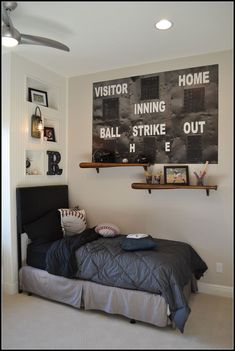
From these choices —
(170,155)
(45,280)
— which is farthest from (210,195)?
(45,280)

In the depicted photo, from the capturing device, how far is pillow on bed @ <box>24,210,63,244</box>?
10.2ft

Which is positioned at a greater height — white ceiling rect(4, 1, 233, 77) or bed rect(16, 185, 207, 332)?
white ceiling rect(4, 1, 233, 77)

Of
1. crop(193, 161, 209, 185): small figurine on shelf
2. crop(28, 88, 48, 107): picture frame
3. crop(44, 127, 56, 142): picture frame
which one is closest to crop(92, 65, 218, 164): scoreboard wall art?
crop(193, 161, 209, 185): small figurine on shelf

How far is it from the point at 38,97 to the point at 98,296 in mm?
2445

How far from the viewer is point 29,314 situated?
2586mm

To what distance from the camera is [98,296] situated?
102 inches

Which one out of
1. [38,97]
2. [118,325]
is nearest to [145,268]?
[118,325]

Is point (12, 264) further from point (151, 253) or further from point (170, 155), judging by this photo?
point (170, 155)

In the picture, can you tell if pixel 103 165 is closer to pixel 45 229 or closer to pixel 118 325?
pixel 45 229

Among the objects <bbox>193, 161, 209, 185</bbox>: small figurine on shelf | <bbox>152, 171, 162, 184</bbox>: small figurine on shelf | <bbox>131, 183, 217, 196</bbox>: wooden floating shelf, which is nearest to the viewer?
<bbox>131, 183, 217, 196</bbox>: wooden floating shelf

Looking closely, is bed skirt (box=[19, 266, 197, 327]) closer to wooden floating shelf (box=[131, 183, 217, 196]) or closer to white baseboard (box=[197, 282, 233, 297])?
white baseboard (box=[197, 282, 233, 297])

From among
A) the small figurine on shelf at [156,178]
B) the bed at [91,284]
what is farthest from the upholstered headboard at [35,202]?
the small figurine on shelf at [156,178]

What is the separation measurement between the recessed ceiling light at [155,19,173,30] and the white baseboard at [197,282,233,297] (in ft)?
8.68

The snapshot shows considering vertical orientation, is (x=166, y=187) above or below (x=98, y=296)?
above
